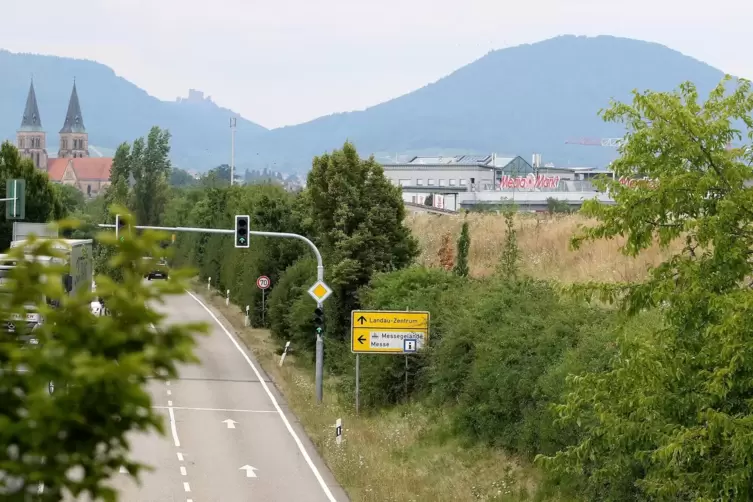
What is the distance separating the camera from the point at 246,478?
84.7ft

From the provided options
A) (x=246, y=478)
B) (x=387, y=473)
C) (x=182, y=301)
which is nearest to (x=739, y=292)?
(x=387, y=473)


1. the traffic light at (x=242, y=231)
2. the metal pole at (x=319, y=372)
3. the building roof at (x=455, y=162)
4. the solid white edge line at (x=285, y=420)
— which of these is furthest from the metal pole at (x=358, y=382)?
the building roof at (x=455, y=162)

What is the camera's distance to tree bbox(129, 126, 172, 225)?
107 meters

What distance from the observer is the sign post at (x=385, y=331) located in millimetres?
32781

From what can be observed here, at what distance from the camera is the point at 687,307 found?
42.5 feet

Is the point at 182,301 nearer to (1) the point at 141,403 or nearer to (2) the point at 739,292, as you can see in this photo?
(2) the point at 739,292

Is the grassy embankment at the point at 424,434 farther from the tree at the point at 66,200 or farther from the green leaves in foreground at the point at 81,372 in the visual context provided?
the tree at the point at 66,200

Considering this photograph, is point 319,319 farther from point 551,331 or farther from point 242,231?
point 551,331

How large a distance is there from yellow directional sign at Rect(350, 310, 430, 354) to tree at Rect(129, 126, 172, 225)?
73934mm

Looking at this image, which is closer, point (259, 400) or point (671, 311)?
point (671, 311)

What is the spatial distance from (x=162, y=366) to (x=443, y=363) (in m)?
26.0

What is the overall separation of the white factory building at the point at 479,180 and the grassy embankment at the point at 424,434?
216 ft

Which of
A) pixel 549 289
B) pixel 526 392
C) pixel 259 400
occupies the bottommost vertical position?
pixel 259 400

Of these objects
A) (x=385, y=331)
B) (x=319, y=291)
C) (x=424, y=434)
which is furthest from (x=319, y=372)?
(x=424, y=434)
